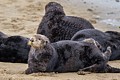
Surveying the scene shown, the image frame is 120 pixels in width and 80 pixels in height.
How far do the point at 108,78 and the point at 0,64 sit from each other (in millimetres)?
2001

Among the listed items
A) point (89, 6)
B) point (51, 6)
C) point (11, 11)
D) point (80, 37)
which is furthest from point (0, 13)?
point (80, 37)

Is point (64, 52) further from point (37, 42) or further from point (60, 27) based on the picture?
point (60, 27)

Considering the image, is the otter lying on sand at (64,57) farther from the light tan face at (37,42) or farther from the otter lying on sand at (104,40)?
the otter lying on sand at (104,40)

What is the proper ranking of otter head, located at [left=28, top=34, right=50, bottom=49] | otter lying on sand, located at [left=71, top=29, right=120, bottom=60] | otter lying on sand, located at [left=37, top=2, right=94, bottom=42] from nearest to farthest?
otter head, located at [left=28, top=34, right=50, bottom=49] < otter lying on sand, located at [left=71, top=29, right=120, bottom=60] < otter lying on sand, located at [left=37, top=2, right=94, bottom=42]

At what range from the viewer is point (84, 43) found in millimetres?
7672

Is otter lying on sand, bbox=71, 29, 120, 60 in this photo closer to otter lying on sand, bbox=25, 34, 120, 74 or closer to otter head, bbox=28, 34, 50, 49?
otter lying on sand, bbox=25, 34, 120, 74

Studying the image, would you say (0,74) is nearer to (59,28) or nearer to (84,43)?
(84,43)

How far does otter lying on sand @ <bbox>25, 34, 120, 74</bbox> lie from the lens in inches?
275

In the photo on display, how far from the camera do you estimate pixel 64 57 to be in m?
7.34

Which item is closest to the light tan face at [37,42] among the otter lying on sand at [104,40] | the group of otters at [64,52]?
the group of otters at [64,52]

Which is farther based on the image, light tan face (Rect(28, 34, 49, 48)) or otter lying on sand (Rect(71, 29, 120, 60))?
otter lying on sand (Rect(71, 29, 120, 60))

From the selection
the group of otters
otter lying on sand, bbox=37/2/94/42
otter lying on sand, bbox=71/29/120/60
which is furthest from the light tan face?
otter lying on sand, bbox=37/2/94/42

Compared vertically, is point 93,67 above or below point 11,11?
above

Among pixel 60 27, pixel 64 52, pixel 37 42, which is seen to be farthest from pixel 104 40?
pixel 37 42
